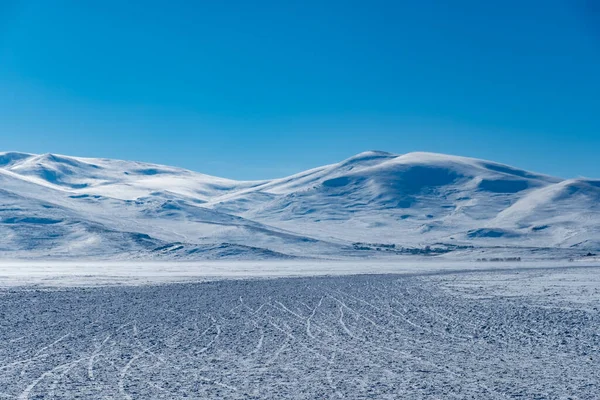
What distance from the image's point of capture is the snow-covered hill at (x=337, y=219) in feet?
284

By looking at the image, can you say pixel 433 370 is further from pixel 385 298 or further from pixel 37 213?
pixel 37 213

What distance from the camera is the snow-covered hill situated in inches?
3406

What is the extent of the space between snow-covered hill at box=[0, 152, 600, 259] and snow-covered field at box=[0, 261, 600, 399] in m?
50.9

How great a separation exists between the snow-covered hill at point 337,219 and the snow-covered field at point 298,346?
50.9m

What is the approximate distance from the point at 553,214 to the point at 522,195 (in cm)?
2558

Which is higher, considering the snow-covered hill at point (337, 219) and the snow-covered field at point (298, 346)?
the snow-covered hill at point (337, 219)

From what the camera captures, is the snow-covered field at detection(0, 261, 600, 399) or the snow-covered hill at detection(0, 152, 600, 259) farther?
the snow-covered hill at detection(0, 152, 600, 259)

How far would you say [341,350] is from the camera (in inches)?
525

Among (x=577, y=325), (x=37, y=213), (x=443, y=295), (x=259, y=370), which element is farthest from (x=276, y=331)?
(x=37, y=213)

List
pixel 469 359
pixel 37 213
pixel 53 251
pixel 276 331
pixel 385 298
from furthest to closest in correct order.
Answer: pixel 37 213 < pixel 53 251 < pixel 385 298 < pixel 276 331 < pixel 469 359

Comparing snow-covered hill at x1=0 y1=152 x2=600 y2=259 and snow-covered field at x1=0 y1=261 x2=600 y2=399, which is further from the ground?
snow-covered hill at x1=0 y1=152 x2=600 y2=259

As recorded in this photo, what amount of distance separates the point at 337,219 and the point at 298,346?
141 metres

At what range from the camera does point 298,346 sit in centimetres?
1382

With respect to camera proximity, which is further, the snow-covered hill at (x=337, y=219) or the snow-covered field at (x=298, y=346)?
the snow-covered hill at (x=337, y=219)
